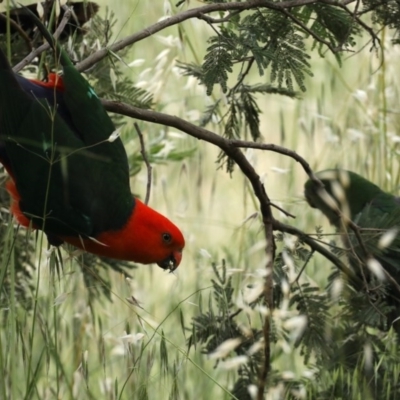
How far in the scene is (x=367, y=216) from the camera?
7.41 feet

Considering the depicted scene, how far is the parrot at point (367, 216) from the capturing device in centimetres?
199

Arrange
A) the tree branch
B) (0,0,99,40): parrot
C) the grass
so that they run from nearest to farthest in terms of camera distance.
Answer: the tree branch, (0,0,99,40): parrot, the grass

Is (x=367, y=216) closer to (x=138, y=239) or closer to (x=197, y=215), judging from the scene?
(x=138, y=239)

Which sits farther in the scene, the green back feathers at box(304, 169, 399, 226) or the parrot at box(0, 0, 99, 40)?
the green back feathers at box(304, 169, 399, 226)

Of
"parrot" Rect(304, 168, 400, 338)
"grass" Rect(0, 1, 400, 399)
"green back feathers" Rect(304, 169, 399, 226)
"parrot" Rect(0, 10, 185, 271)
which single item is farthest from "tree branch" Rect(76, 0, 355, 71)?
"green back feathers" Rect(304, 169, 399, 226)

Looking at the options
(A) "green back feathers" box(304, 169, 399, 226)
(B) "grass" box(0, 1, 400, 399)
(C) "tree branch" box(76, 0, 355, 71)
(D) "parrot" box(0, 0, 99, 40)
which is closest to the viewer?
(C) "tree branch" box(76, 0, 355, 71)

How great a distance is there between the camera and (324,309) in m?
2.04

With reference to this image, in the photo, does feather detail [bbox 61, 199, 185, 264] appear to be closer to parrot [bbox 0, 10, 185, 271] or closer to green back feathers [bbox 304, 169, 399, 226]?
parrot [bbox 0, 10, 185, 271]

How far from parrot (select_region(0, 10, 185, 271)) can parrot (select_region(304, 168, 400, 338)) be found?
0.43 metres

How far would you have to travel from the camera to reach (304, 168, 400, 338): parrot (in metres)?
1.99

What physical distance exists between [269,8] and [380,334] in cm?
101

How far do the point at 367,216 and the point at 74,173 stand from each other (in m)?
0.81

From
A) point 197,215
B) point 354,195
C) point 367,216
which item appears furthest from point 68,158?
point 197,215

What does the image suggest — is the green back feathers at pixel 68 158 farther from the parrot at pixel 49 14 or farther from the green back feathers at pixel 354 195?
the green back feathers at pixel 354 195
